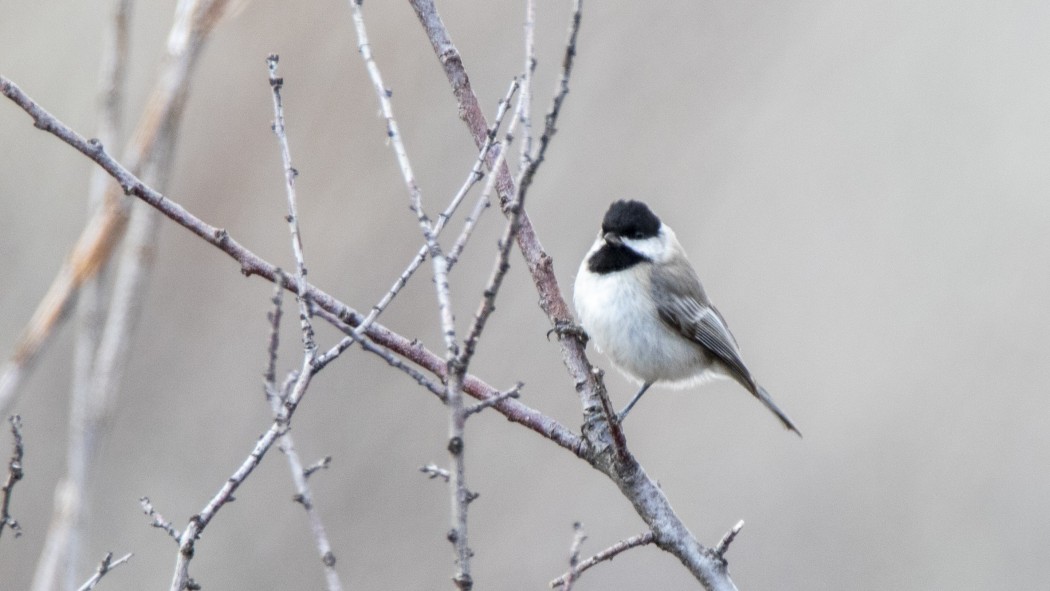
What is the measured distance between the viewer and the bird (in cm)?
370

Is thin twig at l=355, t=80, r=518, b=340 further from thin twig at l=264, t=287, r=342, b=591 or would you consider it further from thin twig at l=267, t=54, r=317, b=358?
thin twig at l=264, t=287, r=342, b=591

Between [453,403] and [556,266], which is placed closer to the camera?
[453,403]

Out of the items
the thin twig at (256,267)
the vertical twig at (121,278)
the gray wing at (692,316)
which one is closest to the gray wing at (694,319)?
the gray wing at (692,316)

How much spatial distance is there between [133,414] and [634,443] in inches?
114

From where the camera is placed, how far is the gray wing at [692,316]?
3.79 meters

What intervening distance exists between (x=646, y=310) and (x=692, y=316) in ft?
0.65

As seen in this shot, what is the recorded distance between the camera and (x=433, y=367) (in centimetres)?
221

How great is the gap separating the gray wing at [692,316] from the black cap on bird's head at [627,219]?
18 centimetres

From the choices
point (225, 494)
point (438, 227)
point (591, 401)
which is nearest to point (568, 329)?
point (591, 401)

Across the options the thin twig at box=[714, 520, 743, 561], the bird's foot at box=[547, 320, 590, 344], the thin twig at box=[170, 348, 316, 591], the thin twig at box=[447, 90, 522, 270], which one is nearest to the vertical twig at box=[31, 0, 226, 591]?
the thin twig at box=[170, 348, 316, 591]

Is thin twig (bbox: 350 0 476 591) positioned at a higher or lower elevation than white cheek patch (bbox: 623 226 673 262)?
lower

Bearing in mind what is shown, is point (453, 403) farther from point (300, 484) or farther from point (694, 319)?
point (694, 319)

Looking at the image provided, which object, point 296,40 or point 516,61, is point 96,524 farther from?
point 516,61

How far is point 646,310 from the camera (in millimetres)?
3744
